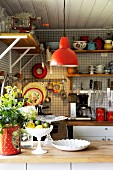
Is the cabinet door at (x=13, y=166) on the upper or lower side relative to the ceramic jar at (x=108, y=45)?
lower

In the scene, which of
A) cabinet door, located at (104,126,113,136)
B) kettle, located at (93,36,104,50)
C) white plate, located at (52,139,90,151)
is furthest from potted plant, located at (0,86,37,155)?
kettle, located at (93,36,104,50)

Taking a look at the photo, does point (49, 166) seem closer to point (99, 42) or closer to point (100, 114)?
point (100, 114)

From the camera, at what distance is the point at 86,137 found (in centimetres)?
492

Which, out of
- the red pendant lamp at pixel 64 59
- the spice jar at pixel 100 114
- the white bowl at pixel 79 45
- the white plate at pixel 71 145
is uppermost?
the white bowl at pixel 79 45

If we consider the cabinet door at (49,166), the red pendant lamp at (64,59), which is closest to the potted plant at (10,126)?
the cabinet door at (49,166)

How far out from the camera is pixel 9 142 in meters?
2.39

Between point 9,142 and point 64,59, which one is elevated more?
point 64,59

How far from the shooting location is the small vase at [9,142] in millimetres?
2383

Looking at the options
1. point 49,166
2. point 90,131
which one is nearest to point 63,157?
point 49,166

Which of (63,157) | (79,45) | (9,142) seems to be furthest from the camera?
(79,45)

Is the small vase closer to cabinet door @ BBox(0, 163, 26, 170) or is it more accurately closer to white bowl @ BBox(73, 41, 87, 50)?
cabinet door @ BBox(0, 163, 26, 170)

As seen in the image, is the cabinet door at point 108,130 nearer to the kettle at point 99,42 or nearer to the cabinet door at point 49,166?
the kettle at point 99,42

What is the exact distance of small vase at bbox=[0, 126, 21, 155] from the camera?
2.38 m

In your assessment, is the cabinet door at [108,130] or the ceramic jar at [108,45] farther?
Answer: the ceramic jar at [108,45]
